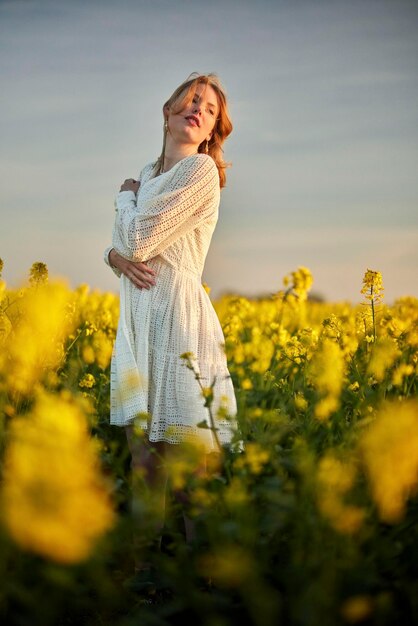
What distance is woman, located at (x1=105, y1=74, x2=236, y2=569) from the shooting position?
9.45 feet

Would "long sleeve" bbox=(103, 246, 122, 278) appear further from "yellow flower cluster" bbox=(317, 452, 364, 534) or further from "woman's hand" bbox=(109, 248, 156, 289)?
"yellow flower cluster" bbox=(317, 452, 364, 534)

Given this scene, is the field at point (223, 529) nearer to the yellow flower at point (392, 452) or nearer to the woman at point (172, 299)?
the yellow flower at point (392, 452)

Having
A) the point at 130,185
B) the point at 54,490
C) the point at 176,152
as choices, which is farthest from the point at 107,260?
the point at 54,490

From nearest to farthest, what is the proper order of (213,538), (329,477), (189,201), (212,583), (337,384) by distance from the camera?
1. (329,477)
2. (213,538)
3. (337,384)
4. (212,583)
5. (189,201)

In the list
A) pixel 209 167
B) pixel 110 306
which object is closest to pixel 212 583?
pixel 209 167

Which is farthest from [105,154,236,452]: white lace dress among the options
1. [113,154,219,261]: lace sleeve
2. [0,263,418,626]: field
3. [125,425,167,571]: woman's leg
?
[0,263,418,626]: field

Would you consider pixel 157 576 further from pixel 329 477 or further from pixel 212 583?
pixel 329 477

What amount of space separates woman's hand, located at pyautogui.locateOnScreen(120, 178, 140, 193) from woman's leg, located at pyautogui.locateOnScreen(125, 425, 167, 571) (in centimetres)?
98

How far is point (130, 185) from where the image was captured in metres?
3.27

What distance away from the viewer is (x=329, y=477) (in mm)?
1735

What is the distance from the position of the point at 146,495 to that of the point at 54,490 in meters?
0.64

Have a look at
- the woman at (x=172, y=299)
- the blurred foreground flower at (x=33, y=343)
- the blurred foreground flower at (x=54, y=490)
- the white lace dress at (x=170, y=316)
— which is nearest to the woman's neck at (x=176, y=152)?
the woman at (x=172, y=299)

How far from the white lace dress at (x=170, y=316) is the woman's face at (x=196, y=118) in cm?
16

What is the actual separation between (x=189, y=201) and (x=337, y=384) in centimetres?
105
